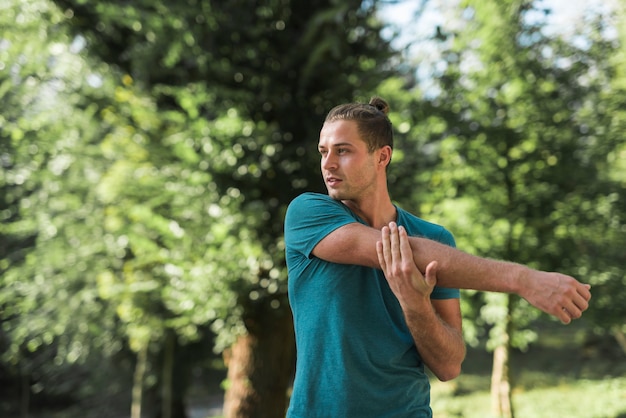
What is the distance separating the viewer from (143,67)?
6375mm

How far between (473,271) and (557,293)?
192 mm


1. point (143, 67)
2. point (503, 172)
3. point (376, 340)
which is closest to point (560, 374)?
point (503, 172)

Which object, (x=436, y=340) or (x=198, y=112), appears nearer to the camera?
(x=436, y=340)

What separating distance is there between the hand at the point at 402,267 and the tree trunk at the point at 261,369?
5.44 metres

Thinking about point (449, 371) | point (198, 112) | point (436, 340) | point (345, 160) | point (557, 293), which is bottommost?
point (449, 371)

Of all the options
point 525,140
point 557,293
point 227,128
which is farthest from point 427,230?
point 525,140

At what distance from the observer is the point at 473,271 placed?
1.64 metres

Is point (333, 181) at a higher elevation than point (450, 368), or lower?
higher

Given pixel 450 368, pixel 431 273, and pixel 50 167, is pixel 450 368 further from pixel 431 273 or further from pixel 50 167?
pixel 50 167

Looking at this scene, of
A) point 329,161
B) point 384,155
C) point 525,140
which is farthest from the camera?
point 525,140

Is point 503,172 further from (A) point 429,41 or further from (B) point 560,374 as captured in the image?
(B) point 560,374

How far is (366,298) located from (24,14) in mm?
5911

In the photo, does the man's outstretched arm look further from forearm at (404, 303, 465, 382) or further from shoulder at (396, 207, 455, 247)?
shoulder at (396, 207, 455, 247)

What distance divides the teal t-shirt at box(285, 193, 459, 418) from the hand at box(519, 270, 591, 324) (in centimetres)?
41
